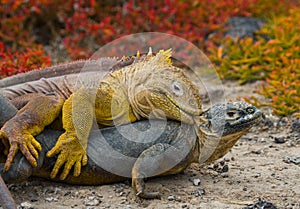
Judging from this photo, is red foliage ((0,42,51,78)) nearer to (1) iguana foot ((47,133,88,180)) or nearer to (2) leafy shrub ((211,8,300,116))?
(1) iguana foot ((47,133,88,180))

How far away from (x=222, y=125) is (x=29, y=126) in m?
1.48

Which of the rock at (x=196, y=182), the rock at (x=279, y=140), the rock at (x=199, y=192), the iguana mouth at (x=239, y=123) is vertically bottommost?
the rock at (x=199, y=192)

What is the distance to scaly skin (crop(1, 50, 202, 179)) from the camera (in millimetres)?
4672

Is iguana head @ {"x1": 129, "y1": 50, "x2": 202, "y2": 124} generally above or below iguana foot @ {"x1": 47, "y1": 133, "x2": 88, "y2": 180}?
above

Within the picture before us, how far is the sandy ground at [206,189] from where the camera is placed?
4504 mm

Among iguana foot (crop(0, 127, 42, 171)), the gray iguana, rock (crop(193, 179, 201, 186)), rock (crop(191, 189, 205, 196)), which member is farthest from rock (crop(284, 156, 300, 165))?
iguana foot (crop(0, 127, 42, 171))

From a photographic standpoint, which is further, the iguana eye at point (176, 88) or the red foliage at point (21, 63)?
the red foliage at point (21, 63)

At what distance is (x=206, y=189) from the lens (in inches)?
187

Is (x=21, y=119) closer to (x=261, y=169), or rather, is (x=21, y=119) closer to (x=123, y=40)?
(x=261, y=169)

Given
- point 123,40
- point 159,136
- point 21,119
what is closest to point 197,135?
point 159,136

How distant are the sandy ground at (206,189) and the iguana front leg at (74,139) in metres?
0.21

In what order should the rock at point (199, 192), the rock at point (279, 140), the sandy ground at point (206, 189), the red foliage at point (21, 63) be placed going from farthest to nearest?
1. the red foliage at point (21, 63)
2. the rock at point (279, 140)
3. the rock at point (199, 192)
4. the sandy ground at point (206, 189)

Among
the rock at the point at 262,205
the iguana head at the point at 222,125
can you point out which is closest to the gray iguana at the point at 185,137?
the iguana head at the point at 222,125

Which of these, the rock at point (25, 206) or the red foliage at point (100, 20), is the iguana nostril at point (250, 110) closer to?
the rock at point (25, 206)
